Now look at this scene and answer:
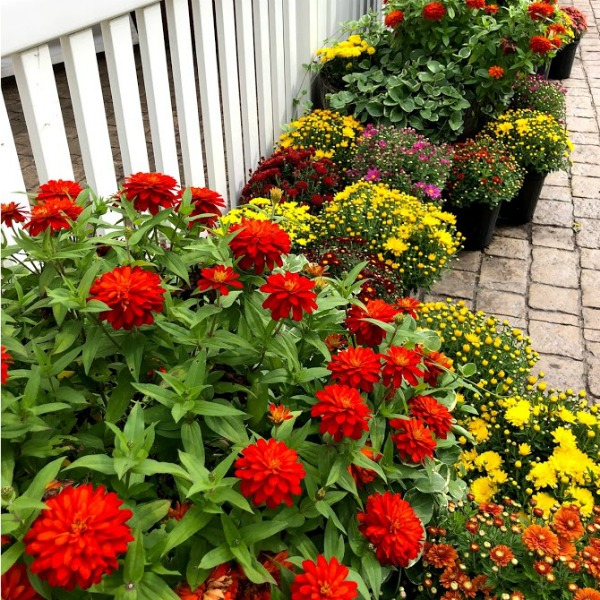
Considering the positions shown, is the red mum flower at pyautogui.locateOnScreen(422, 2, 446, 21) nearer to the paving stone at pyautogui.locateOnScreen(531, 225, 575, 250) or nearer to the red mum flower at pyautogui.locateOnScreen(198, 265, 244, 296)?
the paving stone at pyautogui.locateOnScreen(531, 225, 575, 250)

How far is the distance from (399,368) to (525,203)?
336 centimetres

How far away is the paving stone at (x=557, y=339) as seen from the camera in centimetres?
337

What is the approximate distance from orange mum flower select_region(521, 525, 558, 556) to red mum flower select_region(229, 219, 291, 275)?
913 millimetres

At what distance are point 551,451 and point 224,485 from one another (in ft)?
4.74

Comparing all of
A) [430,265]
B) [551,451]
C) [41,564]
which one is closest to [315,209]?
[430,265]

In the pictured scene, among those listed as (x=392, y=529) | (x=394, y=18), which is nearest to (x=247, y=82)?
(x=394, y=18)

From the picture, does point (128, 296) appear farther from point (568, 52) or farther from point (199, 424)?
point (568, 52)

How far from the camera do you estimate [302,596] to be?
1.17 metres

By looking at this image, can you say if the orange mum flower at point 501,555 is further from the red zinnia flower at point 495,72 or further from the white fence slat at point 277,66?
the red zinnia flower at point 495,72

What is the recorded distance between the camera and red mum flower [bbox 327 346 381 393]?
145 cm

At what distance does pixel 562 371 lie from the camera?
3.23 m

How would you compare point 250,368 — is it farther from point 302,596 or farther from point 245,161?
point 245,161

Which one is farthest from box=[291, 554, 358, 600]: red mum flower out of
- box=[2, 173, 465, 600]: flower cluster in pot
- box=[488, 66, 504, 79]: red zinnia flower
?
box=[488, 66, 504, 79]: red zinnia flower

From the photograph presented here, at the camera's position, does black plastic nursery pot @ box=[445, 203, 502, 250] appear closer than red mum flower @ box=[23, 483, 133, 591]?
No
